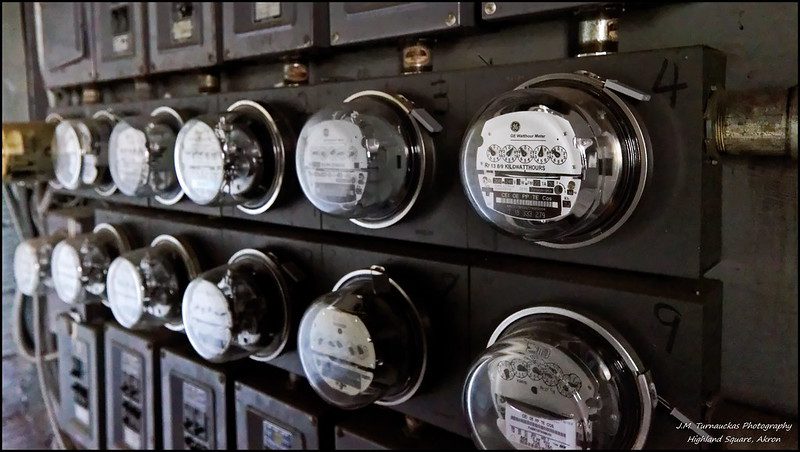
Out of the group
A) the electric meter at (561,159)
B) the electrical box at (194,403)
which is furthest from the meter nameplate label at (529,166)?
the electrical box at (194,403)

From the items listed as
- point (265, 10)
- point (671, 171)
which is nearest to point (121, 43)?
point (265, 10)

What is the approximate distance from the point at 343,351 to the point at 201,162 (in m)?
0.36

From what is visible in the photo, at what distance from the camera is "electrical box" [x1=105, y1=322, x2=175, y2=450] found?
108cm

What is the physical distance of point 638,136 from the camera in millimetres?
529

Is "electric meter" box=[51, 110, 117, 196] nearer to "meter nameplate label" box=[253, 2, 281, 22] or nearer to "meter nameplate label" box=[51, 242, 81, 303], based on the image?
"meter nameplate label" box=[51, 242, 81, 303]

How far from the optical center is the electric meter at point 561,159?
515mm

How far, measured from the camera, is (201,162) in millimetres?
850

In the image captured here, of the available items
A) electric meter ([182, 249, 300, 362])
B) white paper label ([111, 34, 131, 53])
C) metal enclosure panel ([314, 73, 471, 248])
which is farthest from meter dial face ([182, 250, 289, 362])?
white paper label ([111, 34, 131, 53])

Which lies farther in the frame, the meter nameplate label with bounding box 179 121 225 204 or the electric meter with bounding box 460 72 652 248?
the meter nameplate label with bounding box 179 121 225 204

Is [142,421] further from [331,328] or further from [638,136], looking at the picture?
[638,136]

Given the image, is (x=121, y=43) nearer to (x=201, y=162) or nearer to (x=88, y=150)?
(x=88, y=150)

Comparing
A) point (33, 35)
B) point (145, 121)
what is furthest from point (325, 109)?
point (33, 35)

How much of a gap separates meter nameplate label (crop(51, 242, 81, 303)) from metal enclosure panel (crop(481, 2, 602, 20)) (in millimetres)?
855

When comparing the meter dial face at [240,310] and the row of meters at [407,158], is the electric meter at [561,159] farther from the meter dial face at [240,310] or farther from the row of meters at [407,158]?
the meter dial face at [240,310]
